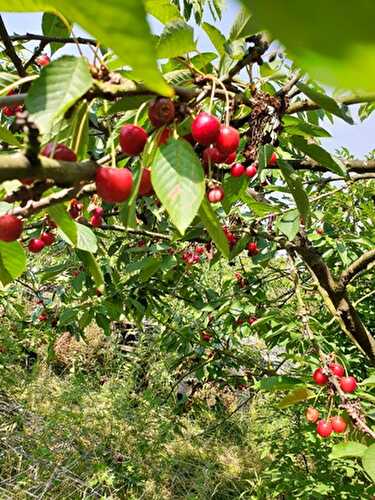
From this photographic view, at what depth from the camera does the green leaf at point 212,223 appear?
67 centimetres

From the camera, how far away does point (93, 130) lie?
5.78 ft

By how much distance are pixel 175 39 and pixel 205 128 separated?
15 cm

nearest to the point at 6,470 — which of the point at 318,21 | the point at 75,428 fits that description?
the point at 75,428

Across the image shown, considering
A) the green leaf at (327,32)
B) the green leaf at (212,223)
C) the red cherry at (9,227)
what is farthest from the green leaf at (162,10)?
the green leaf at (327,32)

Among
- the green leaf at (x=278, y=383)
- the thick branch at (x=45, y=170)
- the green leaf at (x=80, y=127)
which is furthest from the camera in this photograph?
the green leaf at (x=278, y=383)

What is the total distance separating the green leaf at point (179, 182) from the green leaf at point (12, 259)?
0.90 ft

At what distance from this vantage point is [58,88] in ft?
1.69

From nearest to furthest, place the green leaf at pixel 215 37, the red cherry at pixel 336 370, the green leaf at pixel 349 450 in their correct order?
the green leaf at pixel 215 37
the green leaf at pixel 349 450
the red cherry at pixel 336 370

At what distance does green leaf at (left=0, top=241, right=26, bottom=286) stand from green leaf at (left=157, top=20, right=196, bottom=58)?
35cm

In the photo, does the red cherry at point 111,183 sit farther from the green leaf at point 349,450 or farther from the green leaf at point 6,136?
the green leaf at point 349,450

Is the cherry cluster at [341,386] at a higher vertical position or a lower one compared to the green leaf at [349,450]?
lower

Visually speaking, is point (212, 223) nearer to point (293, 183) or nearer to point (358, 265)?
point (293, 183)

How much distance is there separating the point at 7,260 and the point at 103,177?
0.31 meters

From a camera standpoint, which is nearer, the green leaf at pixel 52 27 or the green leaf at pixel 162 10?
the green leaf at pixel 162 10
